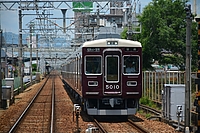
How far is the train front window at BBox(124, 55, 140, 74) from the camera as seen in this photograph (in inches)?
492

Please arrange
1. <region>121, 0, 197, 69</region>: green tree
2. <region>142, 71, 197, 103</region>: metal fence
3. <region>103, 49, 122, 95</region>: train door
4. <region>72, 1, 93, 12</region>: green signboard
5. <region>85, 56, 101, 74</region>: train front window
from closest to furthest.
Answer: <region>103, 49, 122, 95</region>: train door → <region>85, 56, 101, 74</region>: train front window → <region>142, 71, 197, 103</region>: metal fence → <region>72, 1, 93, 12</region>: green signboard → <region>121, 0, 197, 69</region>: green tree

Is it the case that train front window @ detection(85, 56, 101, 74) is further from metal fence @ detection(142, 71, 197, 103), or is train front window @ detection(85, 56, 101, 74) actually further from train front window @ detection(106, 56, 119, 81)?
metal fence @ detection(142, 71, 197, 103)

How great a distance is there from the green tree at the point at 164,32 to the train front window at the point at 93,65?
11.8 metres

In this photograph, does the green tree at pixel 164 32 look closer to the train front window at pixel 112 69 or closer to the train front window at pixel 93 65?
the train front window at pixel 112 69

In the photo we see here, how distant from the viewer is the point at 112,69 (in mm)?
12438

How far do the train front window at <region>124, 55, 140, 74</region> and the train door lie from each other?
0.23 m

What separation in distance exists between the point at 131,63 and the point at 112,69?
0.67 metres

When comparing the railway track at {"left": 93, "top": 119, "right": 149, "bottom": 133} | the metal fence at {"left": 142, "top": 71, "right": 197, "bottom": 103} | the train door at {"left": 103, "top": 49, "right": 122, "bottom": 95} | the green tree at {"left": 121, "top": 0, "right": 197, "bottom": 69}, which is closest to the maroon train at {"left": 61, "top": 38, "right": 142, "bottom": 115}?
the train door at {"left": 103, "top": 49, "right": 122, "bottom": 95}

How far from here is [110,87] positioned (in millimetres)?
12367

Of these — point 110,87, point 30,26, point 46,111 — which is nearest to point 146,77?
point 46,111

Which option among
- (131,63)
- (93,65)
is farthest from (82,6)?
(131,63)

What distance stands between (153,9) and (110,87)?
12706 mm

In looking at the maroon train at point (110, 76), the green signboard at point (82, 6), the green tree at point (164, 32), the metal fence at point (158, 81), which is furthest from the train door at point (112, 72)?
the green tree at point (164, 32)

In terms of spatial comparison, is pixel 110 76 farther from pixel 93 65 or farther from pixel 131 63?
pixel 131 63
